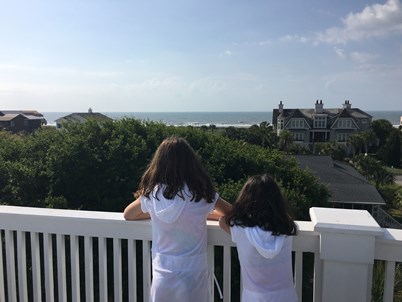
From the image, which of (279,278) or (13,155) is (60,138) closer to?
(13,155)

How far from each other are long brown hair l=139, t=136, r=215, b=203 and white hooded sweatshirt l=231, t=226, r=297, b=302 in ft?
0.95

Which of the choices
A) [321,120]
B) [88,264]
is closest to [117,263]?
[88,264]

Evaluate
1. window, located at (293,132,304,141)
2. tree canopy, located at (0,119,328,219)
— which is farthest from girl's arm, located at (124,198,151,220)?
window, located at (293,132,304,141)

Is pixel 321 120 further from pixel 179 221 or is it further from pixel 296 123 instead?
pixel 179 221

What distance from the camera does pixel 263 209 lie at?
2.08m

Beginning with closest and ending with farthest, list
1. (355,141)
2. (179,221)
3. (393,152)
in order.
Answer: (179,221) → (393,152) → (355,141)

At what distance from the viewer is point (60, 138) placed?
8.22 metres

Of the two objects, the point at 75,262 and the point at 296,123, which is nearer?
the point at 75,262

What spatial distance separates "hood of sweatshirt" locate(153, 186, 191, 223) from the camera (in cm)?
215

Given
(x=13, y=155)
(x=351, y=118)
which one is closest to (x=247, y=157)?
(x=13, y=155)

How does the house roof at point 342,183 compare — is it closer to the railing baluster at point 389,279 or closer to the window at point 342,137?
the railing baluster at point 389,279

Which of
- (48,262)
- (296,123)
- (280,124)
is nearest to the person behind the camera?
(48,262)

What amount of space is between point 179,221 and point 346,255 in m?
0.91

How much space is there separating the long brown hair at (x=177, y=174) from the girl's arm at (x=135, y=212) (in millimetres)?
115
